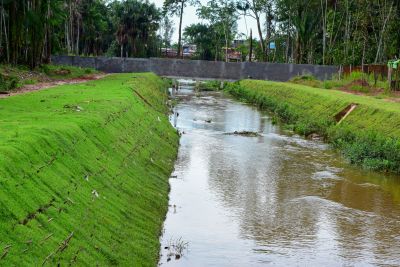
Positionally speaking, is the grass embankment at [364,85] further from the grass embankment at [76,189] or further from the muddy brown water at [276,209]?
the grass embankment at [76,189]

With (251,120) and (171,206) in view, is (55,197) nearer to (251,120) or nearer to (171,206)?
(171,206)

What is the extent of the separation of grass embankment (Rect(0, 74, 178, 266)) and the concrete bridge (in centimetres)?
4118

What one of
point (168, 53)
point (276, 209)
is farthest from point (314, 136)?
point (168, 53)

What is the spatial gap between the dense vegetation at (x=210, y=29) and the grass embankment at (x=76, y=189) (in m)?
21.4

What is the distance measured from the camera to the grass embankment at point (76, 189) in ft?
24.4

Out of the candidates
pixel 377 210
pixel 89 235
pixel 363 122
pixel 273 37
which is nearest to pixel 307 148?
pixel 363 122

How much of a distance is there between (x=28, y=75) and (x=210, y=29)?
61.3 metres

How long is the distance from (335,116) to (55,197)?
2136 cm

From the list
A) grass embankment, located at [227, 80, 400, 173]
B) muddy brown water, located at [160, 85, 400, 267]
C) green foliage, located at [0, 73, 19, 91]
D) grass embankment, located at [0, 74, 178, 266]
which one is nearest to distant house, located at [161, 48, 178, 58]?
grass embankment, located at [227, 80, 400, 173]

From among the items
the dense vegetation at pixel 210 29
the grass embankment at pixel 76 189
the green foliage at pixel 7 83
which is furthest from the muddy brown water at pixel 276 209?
the dense vegetation at pixel 210 29

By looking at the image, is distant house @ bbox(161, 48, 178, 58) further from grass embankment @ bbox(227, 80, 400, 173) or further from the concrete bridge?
grass embankment @ bbox(227, 80, 400, 173)

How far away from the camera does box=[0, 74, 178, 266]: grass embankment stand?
743 cm

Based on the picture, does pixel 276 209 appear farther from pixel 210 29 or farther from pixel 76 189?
pixel 210 29

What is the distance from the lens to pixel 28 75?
3384 cm
